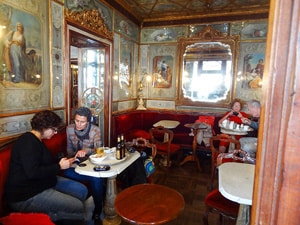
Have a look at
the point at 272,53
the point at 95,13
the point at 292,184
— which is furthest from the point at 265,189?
the point at 95,13

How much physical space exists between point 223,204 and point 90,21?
377cm

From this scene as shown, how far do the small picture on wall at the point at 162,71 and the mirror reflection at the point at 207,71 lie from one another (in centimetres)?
42

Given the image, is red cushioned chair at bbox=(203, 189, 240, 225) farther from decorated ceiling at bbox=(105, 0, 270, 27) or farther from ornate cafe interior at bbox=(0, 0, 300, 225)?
decorated ceiling at bbox=(105, 0, 270, 27)

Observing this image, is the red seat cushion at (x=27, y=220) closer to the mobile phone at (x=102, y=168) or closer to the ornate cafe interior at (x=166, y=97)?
the ornate cafe interior at (x=166, y=97)

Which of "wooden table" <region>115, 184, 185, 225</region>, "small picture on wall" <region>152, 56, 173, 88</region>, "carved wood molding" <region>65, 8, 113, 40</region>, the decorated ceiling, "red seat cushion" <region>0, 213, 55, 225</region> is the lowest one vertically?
"red seat cushion" <region>0, 213, 55, 225</region>

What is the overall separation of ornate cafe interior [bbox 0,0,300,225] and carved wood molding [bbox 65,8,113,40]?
0.07 ft

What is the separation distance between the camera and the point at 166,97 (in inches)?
248

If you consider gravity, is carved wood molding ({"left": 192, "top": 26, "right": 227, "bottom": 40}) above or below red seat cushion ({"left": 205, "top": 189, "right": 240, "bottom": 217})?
above

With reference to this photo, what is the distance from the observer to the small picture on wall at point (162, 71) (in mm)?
6191

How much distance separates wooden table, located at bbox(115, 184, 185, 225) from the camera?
1777 mm

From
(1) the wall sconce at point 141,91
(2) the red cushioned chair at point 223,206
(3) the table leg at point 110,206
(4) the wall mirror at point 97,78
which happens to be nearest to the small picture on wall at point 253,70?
(1) the wall sconce at point 141,91

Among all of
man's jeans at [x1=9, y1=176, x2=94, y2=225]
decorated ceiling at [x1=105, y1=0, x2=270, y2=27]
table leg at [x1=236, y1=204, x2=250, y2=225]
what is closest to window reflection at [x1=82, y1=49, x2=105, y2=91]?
decorated ceiling at [x1=105, y1=0, x2=270, y2=27]

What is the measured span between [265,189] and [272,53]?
1.27ft

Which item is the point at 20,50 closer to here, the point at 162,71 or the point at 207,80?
the point at 162,71
